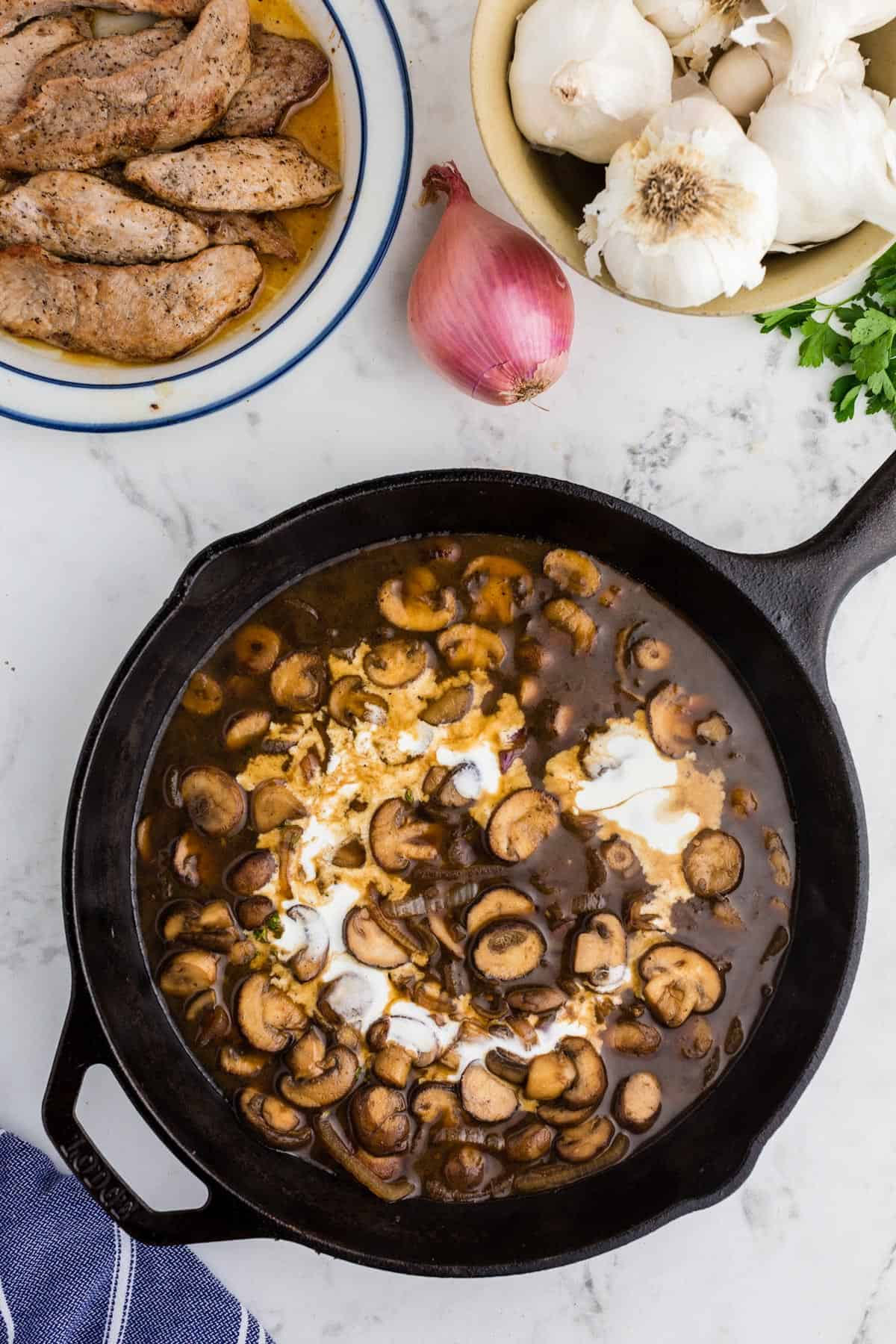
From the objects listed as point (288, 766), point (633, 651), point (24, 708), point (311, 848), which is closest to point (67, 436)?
point (24, 708)

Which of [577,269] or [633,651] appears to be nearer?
[577,269]

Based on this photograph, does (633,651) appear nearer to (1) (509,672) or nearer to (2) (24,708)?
(1) (509,672)

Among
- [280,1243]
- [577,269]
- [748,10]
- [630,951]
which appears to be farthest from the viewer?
[280,1243]

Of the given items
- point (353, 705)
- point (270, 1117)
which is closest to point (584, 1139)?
point (270, 1117)

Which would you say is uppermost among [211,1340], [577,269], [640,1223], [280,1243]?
[577,269]

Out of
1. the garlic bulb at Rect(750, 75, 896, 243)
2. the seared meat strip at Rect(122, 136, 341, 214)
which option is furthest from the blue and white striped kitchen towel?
the garlic bulb at Rect(750, 75, 896, 243)

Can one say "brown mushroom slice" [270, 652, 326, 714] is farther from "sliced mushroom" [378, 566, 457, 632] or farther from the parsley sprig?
the parsley sprig
